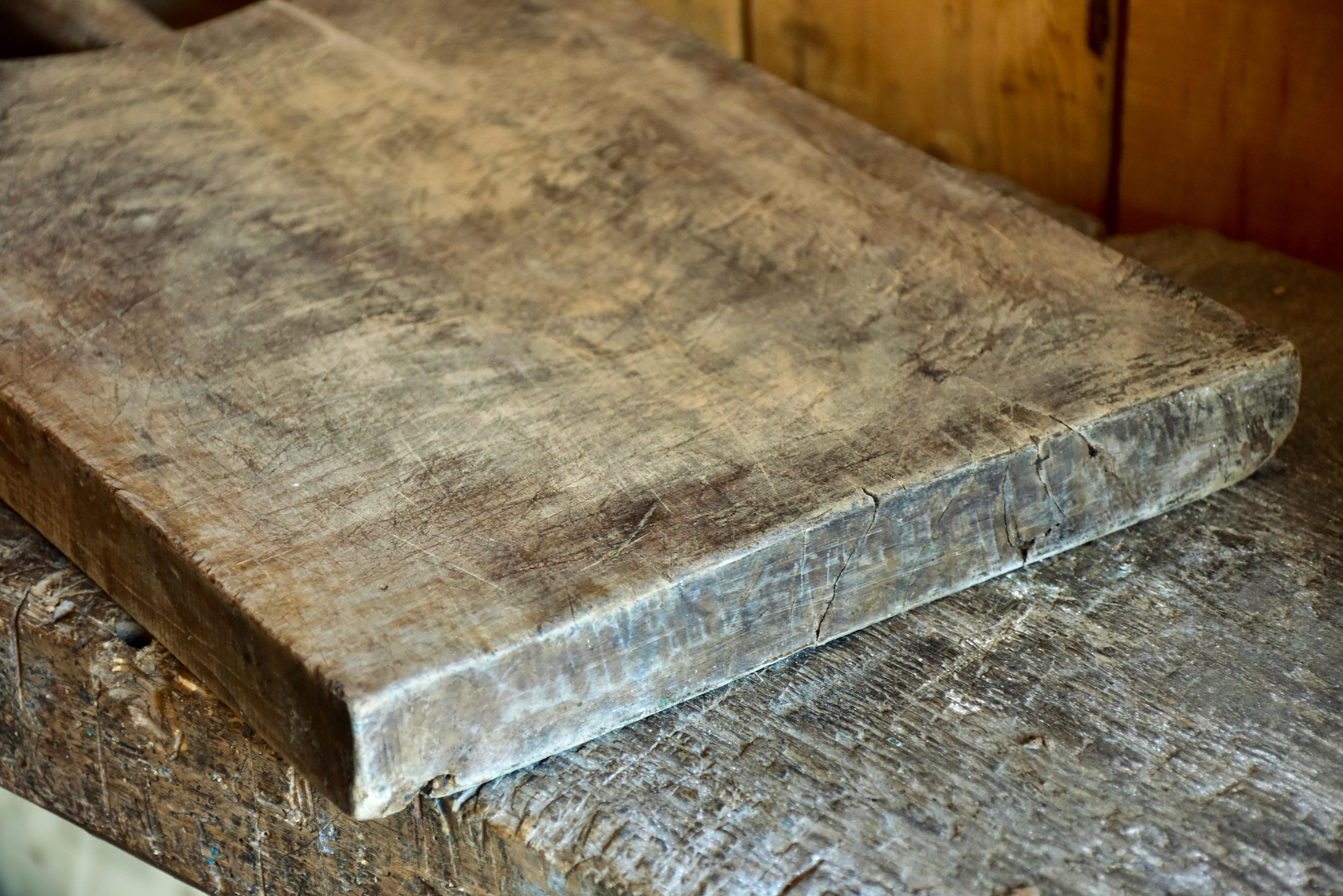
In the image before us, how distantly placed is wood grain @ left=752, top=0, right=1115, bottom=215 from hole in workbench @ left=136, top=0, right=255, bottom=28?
0.75 meters

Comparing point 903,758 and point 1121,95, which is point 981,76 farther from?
point 903,758

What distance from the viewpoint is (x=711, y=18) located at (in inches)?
78.9

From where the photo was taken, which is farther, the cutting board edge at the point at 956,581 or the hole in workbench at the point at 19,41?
the hole in workbench at the point at 19,41

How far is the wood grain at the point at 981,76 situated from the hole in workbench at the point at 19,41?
933 mm

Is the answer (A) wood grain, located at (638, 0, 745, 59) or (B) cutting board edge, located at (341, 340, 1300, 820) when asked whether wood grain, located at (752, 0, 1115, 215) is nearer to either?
(A) wood grain, located at (638, 0, 745, 59)

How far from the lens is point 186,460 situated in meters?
0.93

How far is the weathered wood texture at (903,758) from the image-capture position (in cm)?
77

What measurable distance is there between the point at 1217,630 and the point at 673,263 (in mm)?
516

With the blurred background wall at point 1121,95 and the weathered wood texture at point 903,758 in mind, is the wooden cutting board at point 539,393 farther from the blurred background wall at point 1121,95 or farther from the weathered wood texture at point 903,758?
the blurred background wall at point 1121,95

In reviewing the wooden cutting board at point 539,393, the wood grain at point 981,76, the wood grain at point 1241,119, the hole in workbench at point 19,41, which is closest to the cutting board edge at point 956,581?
the wooden cutting board at point 539,393

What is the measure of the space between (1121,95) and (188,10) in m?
1.22

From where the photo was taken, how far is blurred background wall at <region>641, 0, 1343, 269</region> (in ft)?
4.45

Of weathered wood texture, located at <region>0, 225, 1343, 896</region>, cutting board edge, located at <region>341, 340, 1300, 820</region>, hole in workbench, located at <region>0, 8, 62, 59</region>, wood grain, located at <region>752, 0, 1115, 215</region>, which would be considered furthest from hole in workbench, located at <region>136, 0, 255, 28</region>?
cutting board edge, located at <region>341, 340, 1300, 820</region>

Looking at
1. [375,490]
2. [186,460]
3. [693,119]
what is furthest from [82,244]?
[693,119]
